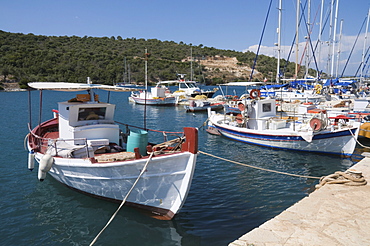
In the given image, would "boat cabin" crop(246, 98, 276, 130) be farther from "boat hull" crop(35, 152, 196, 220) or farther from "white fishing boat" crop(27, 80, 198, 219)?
"boat hull" crop(35, 152, 196, 220)

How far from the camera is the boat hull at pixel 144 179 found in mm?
7430

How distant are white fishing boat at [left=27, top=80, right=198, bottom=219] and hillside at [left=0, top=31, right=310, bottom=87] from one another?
6421cm

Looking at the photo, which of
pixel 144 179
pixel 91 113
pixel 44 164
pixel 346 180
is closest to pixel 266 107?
pixel 346 180

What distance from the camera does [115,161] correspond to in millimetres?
7910

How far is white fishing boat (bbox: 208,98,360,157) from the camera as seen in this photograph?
14.8 m

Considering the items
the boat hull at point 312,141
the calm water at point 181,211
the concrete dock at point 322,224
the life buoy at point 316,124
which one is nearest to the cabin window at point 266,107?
the boat hull at point 312,141

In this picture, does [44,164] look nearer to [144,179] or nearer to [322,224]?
[144,179]

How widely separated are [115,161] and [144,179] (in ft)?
3.00

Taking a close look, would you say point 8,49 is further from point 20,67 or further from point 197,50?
point 197,50

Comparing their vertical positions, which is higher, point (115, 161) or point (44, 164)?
point (115, 161)

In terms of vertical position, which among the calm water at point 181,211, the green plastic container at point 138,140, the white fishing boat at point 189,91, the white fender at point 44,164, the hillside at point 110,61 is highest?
the hillside at point 110,61

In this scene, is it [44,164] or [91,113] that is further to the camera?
[91,113]

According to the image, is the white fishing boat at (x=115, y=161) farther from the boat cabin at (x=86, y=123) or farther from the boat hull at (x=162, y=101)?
the boat hull at (x=162, y=101)

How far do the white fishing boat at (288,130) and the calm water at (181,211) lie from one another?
860mm
